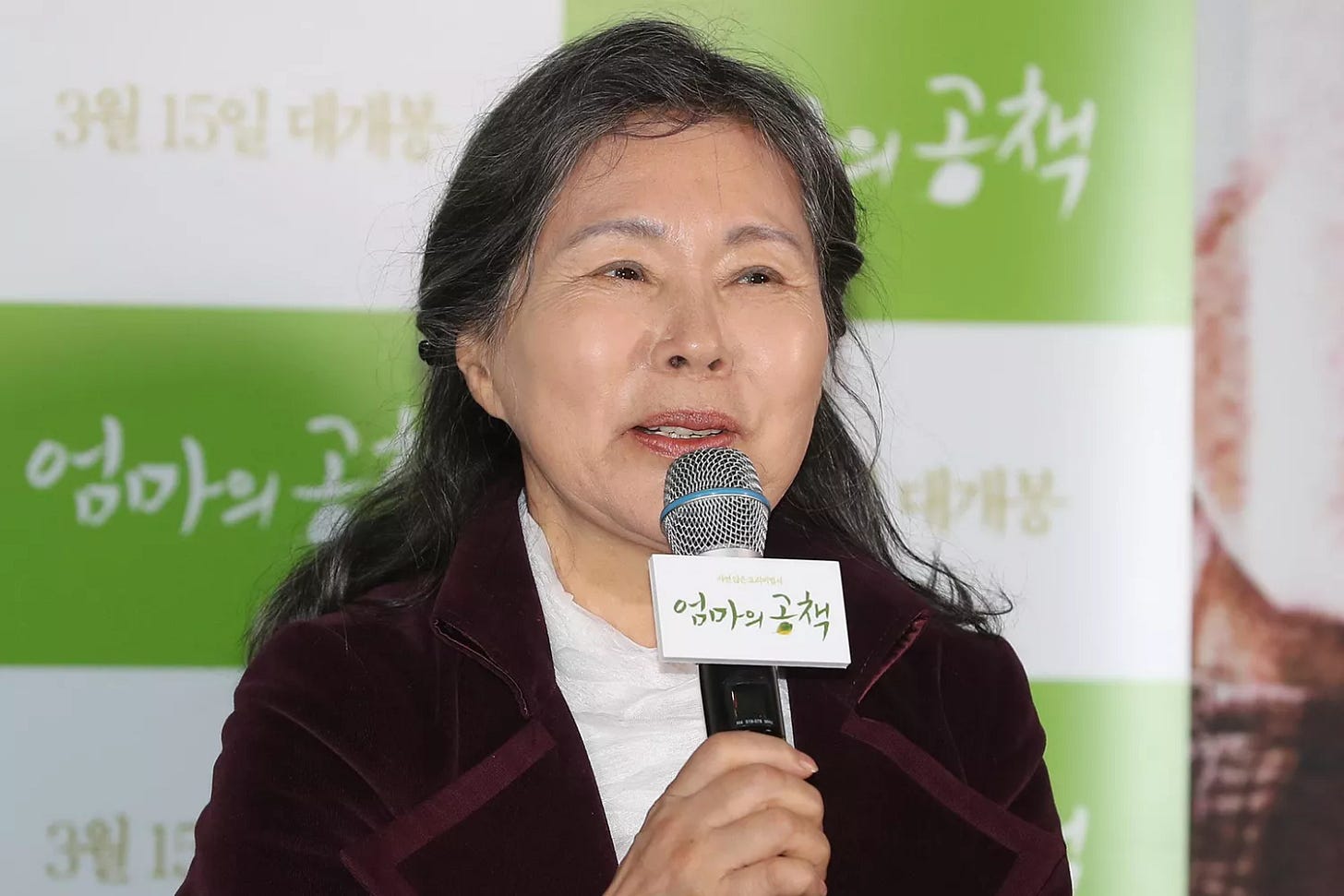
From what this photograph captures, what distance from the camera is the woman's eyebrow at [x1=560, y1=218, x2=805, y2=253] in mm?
1448

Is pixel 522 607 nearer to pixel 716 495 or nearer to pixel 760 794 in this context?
pixel 716 495

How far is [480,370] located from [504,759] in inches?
16.1

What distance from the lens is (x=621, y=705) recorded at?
4.99 feet

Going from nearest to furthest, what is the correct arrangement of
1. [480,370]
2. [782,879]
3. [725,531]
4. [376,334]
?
[782,879] < [725,531] < [480,370] < [376,334]

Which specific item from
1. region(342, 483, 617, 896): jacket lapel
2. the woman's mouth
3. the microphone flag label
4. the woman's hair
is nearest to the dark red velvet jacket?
region(342, 483, 617, 896): jacket lapel

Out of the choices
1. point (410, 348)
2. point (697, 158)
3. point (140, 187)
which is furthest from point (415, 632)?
point (140, 187)

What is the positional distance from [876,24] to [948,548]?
0.69 meters

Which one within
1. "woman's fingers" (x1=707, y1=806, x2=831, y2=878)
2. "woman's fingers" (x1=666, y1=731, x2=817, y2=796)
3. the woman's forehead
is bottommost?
"woman's fingers" (x1=707, y1=806, x2=831, y2=878)

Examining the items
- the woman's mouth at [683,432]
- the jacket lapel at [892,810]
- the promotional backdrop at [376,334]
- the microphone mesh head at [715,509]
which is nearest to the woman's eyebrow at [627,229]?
the woman's mouth at [683,432]

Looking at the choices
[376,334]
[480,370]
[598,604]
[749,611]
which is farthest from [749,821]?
[376,334]

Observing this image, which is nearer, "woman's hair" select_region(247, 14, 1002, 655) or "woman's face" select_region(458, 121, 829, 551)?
"woman's face" select_region(458, 121, 829, 551)

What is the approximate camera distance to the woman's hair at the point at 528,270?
1549 mm

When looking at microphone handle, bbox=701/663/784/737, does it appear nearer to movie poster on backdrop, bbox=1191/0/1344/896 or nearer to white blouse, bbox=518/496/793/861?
white blouse, bbox=518/496/793/861

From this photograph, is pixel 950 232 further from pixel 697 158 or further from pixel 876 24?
pixel 697 158
